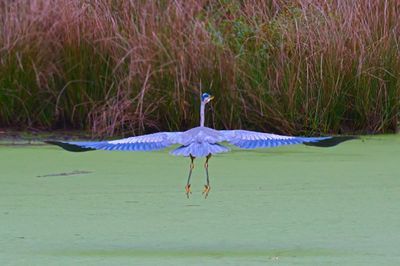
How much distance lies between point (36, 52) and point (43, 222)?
115 inches

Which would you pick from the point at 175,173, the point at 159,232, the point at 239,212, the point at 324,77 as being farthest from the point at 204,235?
the point at 324,77

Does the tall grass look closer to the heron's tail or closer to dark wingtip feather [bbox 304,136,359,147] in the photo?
the heron's tail

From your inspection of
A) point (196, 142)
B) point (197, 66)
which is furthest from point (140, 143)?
point (197, 66)

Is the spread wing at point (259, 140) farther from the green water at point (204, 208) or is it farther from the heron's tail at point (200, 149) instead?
the green water at point (204, 208)

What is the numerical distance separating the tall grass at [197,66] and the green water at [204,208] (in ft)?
1.83

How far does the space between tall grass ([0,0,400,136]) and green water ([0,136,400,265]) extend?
1.83ft

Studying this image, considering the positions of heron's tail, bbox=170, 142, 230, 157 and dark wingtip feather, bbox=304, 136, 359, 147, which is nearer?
dark wingtip feather, bbox=304, 136, 359, 147

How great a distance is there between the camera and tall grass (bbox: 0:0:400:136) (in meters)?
6.21

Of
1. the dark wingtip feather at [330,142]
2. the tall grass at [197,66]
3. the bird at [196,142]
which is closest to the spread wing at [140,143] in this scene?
the bird at [196,142]

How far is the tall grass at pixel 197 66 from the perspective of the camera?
6215 mm

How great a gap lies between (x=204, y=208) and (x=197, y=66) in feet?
7.48

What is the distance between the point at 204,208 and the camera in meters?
4.09

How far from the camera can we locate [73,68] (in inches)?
259

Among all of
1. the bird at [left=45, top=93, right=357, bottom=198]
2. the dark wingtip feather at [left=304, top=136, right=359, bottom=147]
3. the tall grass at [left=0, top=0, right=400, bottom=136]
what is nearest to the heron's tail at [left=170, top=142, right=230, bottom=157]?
the bird at [left=45, top=93, right=357, bottom=198]
